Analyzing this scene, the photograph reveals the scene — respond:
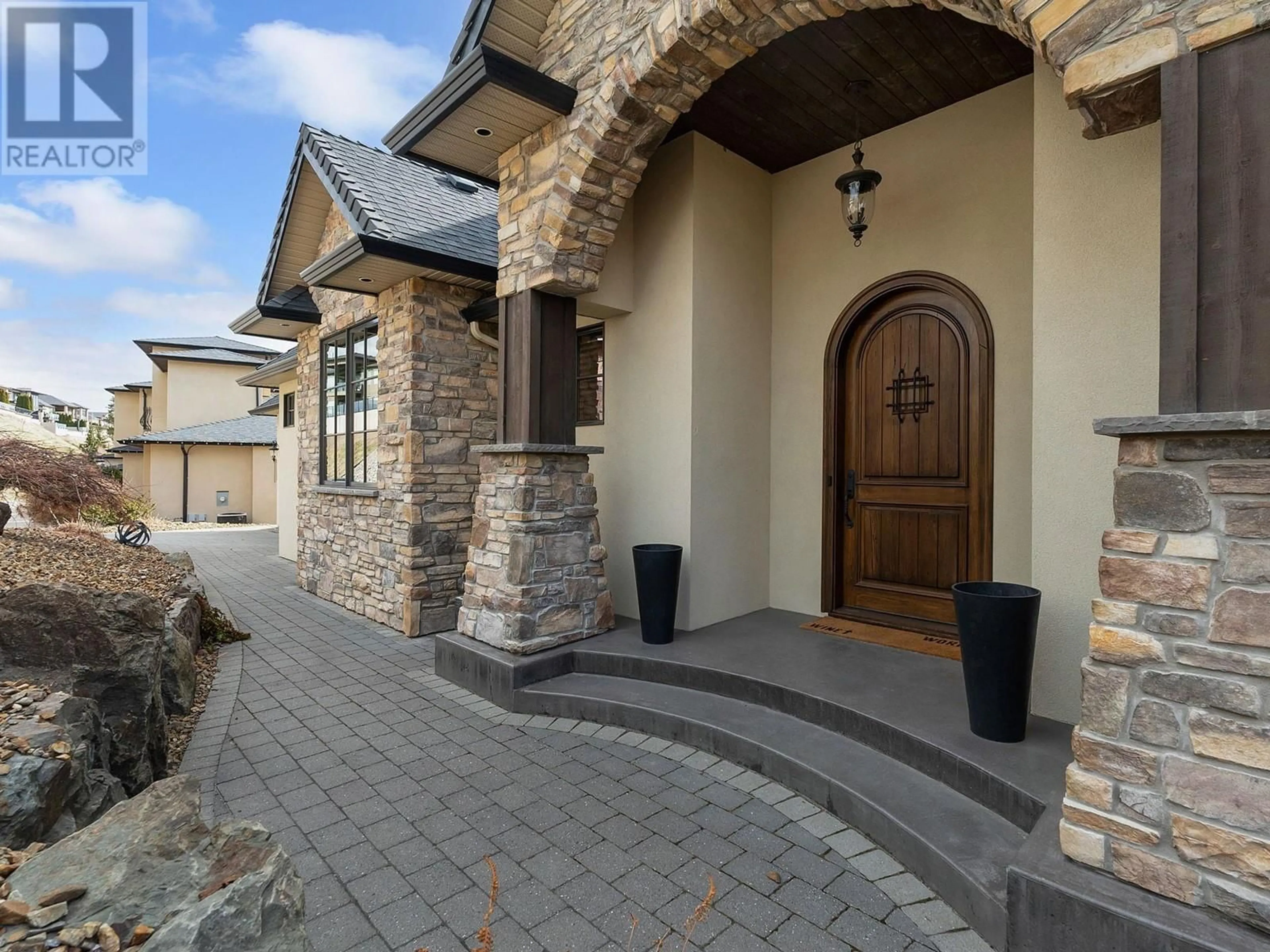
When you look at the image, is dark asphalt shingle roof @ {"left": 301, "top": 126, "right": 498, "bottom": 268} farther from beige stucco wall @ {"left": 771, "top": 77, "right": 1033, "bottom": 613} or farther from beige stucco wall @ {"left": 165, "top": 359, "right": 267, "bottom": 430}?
beige stucco wall @ {"left": 165, "top": 359, "right": 267, "bottom": 430}

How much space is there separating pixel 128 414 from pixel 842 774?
32.4 m

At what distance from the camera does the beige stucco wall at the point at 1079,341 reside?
2.54m

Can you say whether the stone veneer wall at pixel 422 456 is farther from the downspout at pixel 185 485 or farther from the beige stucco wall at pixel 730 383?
the downspout at pixel 185 485

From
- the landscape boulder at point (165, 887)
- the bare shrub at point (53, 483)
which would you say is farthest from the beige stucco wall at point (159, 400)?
the landscape boulder at point (165, 887)

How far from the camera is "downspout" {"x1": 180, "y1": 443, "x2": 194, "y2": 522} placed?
700 inches

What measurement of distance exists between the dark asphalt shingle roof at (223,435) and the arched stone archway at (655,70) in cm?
1525

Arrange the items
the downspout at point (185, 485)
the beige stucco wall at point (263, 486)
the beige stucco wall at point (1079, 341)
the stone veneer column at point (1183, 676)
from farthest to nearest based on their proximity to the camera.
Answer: the beige stucco wall at point (263, 486) < the downspout at point (185, 485) < the beige stucco wall at point (1079, 341) < the stone veneer column at point (1183, 676)

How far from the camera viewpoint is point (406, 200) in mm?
6129

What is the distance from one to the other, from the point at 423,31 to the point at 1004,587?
35.4 feet

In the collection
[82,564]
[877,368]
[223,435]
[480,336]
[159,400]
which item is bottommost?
[82,564]

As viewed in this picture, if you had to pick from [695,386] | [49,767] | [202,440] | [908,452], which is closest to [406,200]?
[695,386]

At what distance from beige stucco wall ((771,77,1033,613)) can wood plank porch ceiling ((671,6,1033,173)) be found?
18cm

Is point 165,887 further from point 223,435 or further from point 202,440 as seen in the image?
point 223,435

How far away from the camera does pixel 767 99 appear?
13.6 feet
